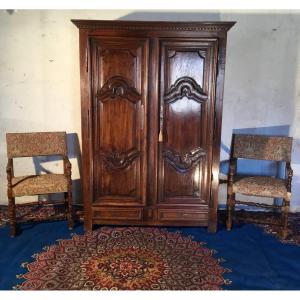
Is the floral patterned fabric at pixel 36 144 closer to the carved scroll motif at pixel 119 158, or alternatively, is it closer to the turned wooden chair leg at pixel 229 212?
the carved scroll motif at pixel 119 158

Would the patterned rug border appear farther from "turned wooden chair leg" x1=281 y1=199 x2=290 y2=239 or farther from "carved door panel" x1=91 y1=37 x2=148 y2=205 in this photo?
"carved door panel" x1=91 y1=37 x2=148 y2=205

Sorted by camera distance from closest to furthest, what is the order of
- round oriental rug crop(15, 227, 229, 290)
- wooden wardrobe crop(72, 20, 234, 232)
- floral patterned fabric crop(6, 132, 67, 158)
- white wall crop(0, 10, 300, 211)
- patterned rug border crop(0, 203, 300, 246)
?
round oriental rug crop(15, 227, 229, 290) < wooden wardrobe crop(72, 20, 234, 232) < patterned rug border crop(0, 203, 300, 246) < floral patterned fabric crop(6, 132, 67, 158) < white wall crop(0, 10, 300, 211)

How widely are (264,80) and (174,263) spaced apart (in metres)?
2.13

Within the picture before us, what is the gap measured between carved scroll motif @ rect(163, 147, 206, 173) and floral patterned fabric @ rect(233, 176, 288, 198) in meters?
0.48

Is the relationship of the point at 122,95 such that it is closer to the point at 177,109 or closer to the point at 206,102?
the point at 177,109

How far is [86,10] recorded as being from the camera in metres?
3.60

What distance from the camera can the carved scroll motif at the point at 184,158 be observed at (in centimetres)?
320

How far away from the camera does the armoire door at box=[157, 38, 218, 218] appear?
3.03 m

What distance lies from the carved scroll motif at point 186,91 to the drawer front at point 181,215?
41.5 inches

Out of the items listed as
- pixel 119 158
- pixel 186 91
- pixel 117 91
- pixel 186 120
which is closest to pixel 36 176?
pixel 119 158

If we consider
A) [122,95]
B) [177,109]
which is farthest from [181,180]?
[122,95]

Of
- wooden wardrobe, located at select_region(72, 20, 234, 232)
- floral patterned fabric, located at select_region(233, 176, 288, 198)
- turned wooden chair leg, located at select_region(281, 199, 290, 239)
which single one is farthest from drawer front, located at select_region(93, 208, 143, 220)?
turned wooden chair leg, located at select_region(281, 199, 290, 239)

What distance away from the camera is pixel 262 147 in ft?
11.6

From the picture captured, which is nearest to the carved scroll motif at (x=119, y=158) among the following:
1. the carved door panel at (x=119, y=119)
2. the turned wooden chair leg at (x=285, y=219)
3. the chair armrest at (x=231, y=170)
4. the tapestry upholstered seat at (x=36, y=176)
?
the carved door panel at (x=119, y=119)
